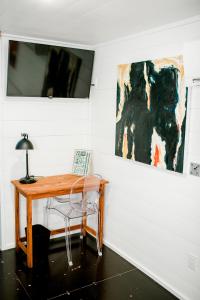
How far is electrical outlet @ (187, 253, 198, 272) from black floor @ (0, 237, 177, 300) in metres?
0.37

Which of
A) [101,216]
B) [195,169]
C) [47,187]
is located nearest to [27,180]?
[47,187]

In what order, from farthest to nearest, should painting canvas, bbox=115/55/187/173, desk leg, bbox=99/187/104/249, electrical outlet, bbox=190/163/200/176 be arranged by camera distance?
desk leg, bbox=99/187/104/249 → painting canvas, bbox=115/55/187/173 → electrical outlet, bbox=190/163/200/176

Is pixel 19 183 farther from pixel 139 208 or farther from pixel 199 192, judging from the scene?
pixel 199 192

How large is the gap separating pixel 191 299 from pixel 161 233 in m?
0.58

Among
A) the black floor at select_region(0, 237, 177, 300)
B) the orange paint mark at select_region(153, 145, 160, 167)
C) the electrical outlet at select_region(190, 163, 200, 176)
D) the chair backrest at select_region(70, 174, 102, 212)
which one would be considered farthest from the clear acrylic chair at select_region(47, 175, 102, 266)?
the electrical outlet at select_region(190, 163, 200, 176)

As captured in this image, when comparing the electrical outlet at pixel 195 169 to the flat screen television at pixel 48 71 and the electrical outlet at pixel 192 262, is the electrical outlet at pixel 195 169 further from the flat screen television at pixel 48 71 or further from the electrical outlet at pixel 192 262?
the flat screen television at pixel 48 71

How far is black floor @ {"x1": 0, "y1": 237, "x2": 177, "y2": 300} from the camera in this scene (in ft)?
8.79

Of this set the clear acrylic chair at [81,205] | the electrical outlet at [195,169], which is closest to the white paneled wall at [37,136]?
the clear acrylic chair at [81,205]

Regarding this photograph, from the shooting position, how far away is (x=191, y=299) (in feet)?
8.45

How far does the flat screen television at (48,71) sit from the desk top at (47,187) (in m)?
0.93

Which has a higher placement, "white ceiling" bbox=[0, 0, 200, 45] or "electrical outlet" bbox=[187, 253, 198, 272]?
"white ceiling" bbox=[0, 0, 200, 45]

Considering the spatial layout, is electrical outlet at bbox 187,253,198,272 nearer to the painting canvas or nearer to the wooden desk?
the painting canvas

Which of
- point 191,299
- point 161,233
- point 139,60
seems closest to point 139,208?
point 161,233

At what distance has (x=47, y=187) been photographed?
10.3 feet
